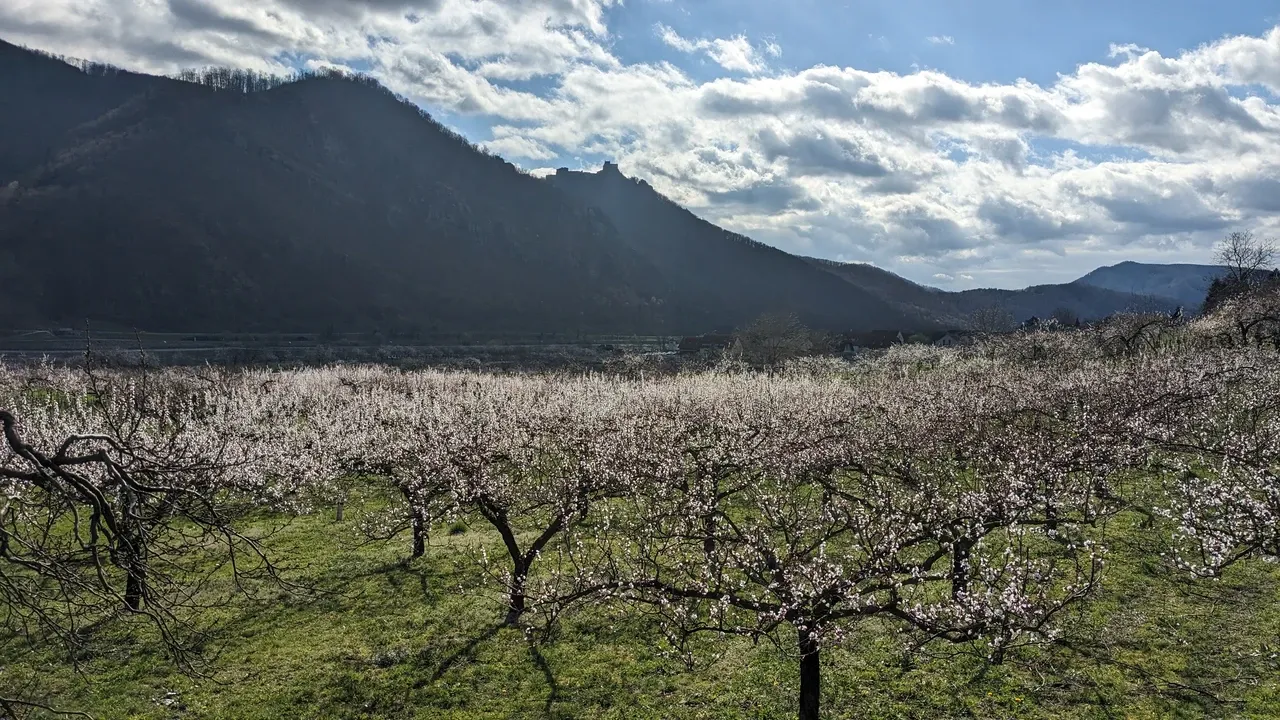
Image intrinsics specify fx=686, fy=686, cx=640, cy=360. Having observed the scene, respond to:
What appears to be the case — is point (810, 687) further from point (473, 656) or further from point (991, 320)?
point (991, 320)

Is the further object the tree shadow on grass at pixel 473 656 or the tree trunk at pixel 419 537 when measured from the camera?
the tree trunk at pixel 419 537

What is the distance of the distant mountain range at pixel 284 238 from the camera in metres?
124

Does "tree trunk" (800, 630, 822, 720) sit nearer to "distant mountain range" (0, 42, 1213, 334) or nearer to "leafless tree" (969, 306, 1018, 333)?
"leafless tree" (969, 306, 1018, 333)

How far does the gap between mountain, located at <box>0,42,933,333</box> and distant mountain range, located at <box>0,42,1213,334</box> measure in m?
0.50

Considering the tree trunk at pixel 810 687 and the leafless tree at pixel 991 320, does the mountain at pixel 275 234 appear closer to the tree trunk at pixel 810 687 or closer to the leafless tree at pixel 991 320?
the leafless tree at pixel 991 320

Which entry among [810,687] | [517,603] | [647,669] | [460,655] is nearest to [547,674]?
[647,669]

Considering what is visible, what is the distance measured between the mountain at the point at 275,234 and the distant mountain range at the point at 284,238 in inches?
19.9

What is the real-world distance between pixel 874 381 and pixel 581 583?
30.3 meters

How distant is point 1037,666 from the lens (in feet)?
35.9

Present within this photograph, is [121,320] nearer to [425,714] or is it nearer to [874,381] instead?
[874,381]

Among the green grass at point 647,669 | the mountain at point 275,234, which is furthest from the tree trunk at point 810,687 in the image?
the mountain at point 275,234

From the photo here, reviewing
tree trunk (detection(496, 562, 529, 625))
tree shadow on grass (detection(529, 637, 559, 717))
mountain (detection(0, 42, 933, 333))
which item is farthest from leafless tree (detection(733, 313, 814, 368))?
mountain (detection(0, 42, 933, 333))

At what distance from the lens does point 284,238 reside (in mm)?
151125

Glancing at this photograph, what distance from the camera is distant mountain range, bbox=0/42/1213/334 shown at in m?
124
